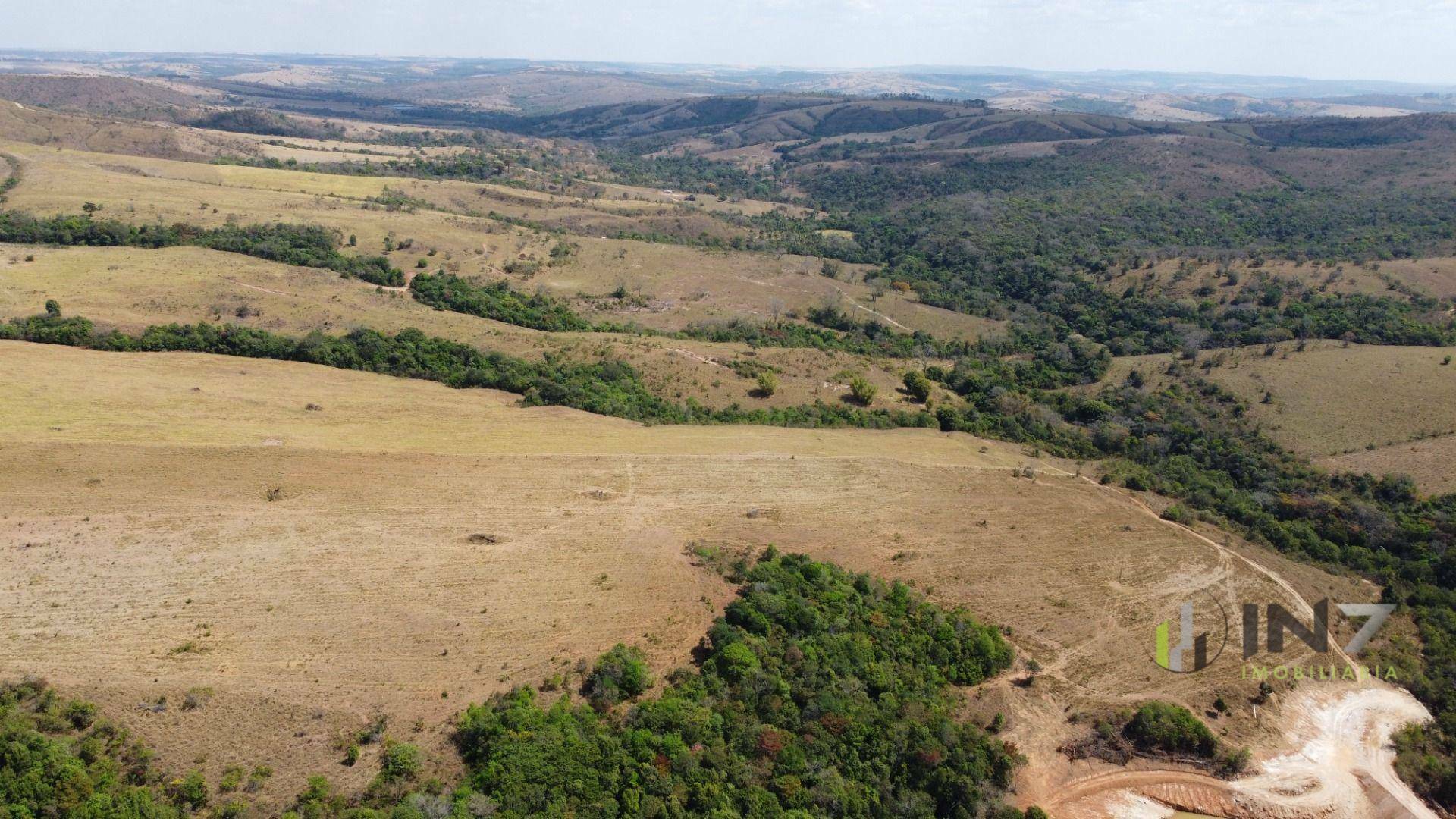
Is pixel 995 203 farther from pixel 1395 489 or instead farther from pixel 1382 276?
pixel 1395 489

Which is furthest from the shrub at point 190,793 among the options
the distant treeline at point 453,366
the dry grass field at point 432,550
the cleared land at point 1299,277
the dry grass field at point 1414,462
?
the cleared land at point 1299,277

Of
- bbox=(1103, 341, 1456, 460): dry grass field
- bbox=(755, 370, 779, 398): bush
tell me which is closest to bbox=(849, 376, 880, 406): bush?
bbox=(755, 370, 779, 398): bush

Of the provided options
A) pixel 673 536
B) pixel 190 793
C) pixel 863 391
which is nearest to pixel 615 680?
pixel 673 536

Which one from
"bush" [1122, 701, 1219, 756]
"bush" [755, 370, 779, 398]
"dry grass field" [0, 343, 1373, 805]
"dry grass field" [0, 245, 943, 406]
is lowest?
"bush" [1122, 701, 1219, 756]

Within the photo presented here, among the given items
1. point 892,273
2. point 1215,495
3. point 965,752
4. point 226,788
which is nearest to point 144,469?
point 226,788

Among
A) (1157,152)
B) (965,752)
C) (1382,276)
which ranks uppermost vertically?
(1157,152)

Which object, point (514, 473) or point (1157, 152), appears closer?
point (514, 473)

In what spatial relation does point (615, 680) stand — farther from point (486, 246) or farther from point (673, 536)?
point (486, 246)

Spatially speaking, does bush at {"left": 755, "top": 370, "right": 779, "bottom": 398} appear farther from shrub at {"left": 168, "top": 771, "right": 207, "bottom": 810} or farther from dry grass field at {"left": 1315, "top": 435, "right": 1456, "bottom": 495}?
shrub at {"left": 168, "top": 771, "right": 207, "bottom": 810}
